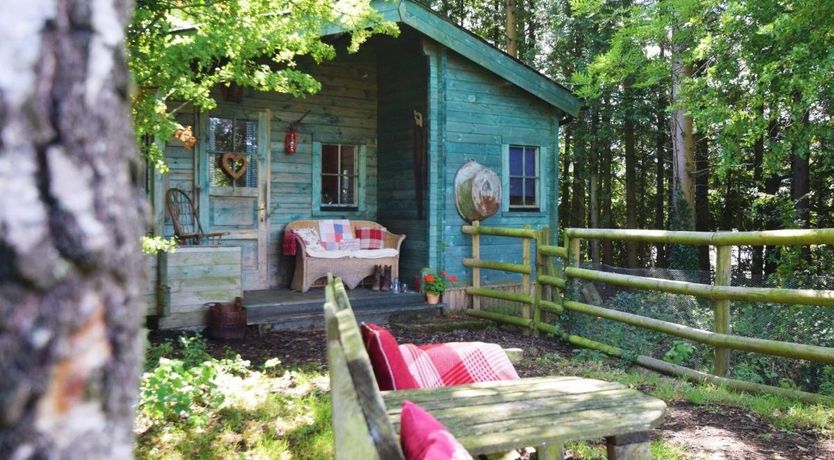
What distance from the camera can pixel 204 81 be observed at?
13.7 feet

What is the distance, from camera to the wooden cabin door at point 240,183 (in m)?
8.23

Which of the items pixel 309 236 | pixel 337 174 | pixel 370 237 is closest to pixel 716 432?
pixel 309 236

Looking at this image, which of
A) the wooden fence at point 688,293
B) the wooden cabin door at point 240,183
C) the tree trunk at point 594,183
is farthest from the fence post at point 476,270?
the tree trunk at point 594,183

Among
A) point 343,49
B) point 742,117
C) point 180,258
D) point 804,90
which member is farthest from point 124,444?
point 343,49

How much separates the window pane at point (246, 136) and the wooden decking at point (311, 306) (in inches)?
72.9

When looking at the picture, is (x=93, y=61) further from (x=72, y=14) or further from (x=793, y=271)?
(x=793, y=271)

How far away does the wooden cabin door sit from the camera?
8234 millimetres

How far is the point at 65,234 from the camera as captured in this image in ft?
1.95

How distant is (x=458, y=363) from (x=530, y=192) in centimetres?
726

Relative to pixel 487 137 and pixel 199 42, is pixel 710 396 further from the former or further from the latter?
pixel 487 137

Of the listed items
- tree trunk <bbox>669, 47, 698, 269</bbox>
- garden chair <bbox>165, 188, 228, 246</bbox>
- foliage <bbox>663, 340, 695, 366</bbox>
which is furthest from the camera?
tree trunk <bbox>669, 47, 698, 269</bbox>

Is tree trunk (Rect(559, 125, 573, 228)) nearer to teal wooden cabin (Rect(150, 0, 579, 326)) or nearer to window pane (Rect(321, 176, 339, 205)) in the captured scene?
teal wooden cabin (Rect(150, 0, 579, 326))

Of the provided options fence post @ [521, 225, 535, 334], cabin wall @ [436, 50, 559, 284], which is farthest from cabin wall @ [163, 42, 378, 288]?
fence post @ [521, 225, 535, 334]

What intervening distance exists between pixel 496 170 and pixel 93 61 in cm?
887
